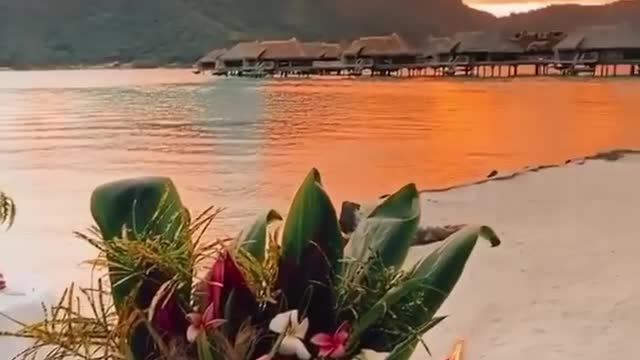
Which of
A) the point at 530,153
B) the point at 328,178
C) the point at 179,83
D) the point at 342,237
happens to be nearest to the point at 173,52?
the point at 179,83

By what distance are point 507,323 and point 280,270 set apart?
67.8 inches

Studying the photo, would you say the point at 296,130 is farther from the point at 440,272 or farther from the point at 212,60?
the point at 440,272

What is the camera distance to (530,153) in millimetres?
2178

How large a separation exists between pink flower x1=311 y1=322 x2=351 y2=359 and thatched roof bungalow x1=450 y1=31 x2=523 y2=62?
1568 mm

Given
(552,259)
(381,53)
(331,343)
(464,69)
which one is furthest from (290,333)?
(552,259)

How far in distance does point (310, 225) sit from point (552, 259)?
1867mm

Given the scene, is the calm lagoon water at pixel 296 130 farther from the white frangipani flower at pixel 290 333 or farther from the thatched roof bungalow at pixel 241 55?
the white frangipani flower at pixel 290 333

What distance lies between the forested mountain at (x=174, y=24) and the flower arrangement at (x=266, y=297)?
1.58 meters

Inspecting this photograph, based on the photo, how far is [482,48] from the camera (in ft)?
6.75

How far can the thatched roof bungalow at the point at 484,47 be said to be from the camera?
1982 millimetres

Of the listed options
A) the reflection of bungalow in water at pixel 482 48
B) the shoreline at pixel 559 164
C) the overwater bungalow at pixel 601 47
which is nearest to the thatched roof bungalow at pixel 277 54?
the reflection of bungalow in water at pixel 482 48

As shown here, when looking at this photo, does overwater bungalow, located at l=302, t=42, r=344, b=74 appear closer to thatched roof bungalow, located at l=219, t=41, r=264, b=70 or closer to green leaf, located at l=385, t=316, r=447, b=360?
thatched roof bungalow, located at l=219, t=41, r=264, b=70

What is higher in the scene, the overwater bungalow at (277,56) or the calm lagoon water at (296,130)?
the overwater bungalow at (277,56)

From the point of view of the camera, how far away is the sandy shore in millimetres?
2064
